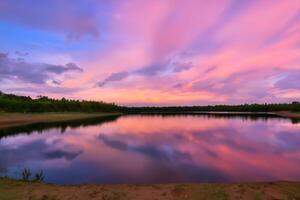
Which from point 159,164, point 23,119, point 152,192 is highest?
point 23,119

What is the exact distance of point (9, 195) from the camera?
1194 cm

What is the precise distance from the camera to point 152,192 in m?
12.6

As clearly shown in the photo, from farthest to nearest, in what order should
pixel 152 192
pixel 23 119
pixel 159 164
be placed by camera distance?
pixel 23 119
pixel 159 164
pixel 152 192

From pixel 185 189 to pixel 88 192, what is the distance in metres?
4.14

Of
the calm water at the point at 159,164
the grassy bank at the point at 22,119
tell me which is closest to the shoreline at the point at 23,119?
the grassy bank at the point at 22,119

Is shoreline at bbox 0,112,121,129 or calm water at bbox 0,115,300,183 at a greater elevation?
shoreline at bbox 0,112,121,129

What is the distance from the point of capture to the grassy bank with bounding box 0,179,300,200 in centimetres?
1168

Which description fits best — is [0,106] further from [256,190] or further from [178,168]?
[256,190]

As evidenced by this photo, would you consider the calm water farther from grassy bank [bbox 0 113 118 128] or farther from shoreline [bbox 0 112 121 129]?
grassy bank [bbox 0 113 118 128]

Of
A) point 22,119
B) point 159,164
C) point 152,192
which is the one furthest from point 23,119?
point 152,192

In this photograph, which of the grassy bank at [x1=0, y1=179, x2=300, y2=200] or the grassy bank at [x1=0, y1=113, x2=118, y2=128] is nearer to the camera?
the grassy bank at [x1=0, y1=179, x2=300, y2=200]

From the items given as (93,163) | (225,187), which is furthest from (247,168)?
(93,163)

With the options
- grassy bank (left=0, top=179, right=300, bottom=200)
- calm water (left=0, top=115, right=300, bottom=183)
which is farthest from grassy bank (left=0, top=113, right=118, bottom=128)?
grassy bank (left=0, top=179, right=300, bottom=200)

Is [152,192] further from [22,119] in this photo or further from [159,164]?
[22,119]
